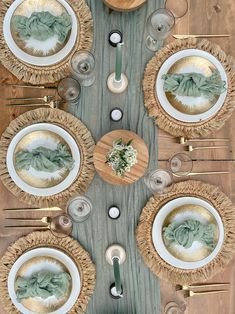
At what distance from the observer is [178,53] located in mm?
1795

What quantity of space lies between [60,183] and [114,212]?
0.22 metres

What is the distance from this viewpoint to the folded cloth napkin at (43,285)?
1.66 m

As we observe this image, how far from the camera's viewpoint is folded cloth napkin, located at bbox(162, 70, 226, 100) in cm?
171

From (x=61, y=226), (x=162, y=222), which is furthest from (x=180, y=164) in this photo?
(x=61, y=226)


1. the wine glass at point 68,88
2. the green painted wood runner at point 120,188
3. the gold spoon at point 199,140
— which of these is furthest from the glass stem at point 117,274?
the wine glass at point 68,88

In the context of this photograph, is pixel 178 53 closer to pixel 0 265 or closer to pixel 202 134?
pixel 202 134

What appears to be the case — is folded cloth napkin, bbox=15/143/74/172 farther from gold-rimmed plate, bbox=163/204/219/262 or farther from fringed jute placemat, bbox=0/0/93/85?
gold-rimmed plate, bbox=163/204/219/262

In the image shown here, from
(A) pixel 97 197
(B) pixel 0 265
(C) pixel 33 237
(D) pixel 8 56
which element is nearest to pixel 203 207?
(A) pixel 97 197

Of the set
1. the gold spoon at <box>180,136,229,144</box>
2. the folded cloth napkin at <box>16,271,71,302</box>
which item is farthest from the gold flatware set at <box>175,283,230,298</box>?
the gold spoon at <box>180,136,229,144</box>

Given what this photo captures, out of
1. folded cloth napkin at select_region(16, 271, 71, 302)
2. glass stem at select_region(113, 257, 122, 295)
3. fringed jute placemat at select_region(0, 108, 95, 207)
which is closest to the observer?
glass stem at select_region(113, 257, 122, 295)

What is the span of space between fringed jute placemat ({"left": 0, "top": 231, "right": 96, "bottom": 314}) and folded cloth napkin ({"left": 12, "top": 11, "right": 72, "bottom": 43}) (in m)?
0.70

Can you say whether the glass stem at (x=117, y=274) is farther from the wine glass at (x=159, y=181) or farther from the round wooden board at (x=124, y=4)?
the round wooden board at (x=124, y=4)

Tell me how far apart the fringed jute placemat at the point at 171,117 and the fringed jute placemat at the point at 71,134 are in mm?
263

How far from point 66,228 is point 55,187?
156 millimetres
